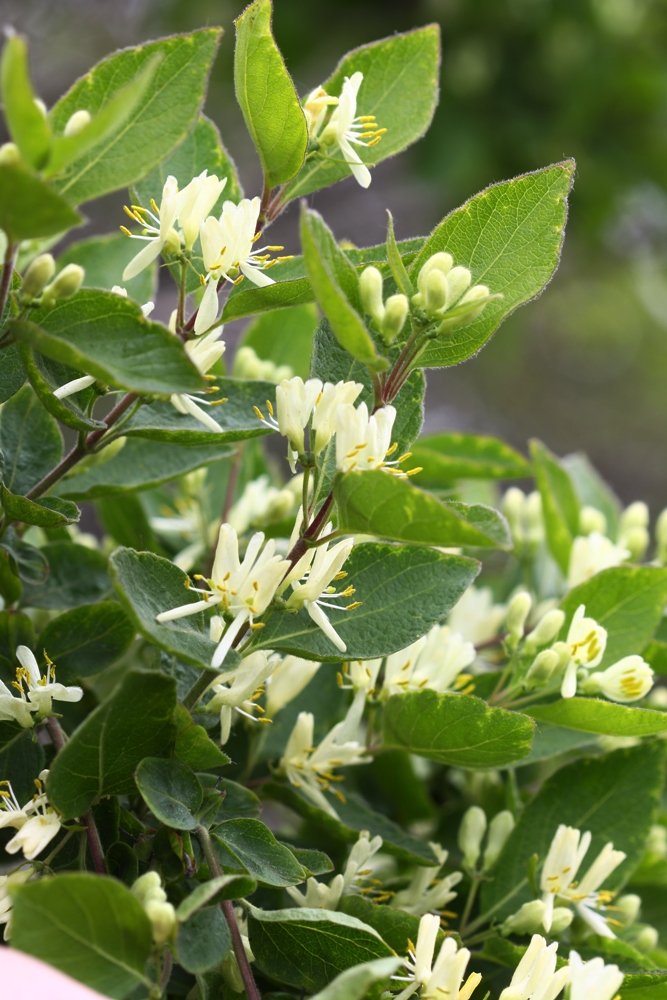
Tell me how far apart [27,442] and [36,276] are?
0.20m

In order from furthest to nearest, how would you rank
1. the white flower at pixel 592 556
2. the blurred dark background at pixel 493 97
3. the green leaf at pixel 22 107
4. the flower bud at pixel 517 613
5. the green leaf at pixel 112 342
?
the blurred dark background at pixel 493 97
the white flower at pixel 592 556
the flower bud at pixel 517 613
the green leaf at pixel 112 342
the green leaf at pixel 22 107

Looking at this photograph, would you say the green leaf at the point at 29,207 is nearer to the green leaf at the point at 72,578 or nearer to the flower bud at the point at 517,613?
the green leaf at the point at 72,578

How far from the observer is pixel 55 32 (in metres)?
→ 3.62

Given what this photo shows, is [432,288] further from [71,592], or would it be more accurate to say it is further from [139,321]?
[71,592]

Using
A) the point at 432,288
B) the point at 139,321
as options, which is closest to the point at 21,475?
the point at 139,321

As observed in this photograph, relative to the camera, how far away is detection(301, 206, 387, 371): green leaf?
0.50 metres

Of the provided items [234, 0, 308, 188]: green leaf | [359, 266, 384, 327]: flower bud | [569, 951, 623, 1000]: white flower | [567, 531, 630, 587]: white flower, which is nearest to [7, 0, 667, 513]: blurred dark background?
A: [567, 531, 630, 587]: white flower

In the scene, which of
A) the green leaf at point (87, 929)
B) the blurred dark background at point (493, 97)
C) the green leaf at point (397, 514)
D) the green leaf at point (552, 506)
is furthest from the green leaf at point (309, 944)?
the blurred dark background at point (493, 97)

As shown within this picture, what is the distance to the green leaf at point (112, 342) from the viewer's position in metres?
0.52

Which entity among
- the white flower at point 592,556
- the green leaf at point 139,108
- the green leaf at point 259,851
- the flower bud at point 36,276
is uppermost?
the green leaf at point 139,108

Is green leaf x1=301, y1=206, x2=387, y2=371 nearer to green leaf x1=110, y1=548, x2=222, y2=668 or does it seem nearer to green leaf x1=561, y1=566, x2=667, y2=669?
green leaf x1=110, y1=548, x2=222, y2=668

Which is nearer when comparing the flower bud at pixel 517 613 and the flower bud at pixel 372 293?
the flower bud at pixel 372 293

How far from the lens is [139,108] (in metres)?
0.57

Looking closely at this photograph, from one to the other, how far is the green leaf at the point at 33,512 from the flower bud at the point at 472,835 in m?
0.41
